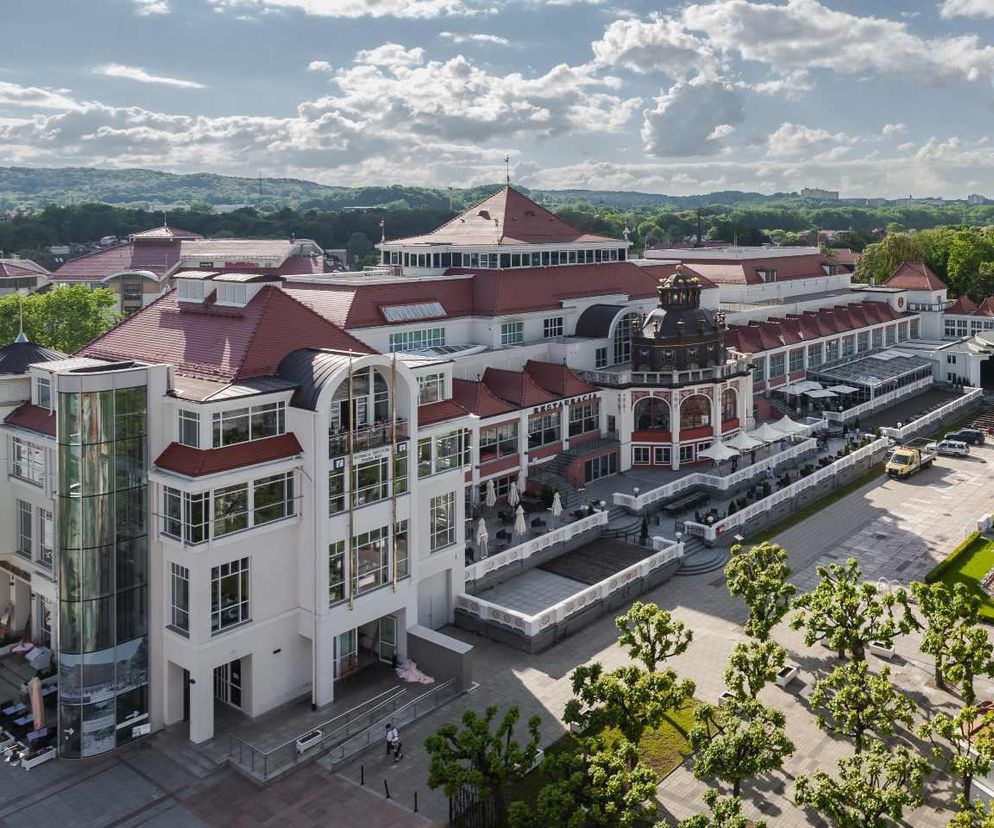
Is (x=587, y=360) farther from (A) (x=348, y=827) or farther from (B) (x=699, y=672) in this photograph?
(A) (x=348, y=827)

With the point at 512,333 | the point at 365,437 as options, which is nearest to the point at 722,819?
the point at 365,437

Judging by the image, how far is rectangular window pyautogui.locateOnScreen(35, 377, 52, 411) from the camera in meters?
32.3

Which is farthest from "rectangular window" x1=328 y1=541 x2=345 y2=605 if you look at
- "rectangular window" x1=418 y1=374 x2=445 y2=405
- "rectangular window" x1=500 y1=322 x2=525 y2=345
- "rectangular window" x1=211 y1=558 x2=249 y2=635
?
"rectangular window" x1=500 y1=322 x2=525 y2=345

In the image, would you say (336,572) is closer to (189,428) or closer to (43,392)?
(189,428)

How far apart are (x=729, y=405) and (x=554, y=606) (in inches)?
1129

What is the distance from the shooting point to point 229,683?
102 feet

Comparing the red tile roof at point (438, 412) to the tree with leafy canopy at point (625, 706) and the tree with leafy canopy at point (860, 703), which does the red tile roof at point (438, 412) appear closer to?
the tree with leafy canopy at point (625, 706)

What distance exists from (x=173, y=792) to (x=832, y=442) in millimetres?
53275

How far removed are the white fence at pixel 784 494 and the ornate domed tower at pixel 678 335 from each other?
10.1 meters

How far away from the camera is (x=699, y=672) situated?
32844 millimetres

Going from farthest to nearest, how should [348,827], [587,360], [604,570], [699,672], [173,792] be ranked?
[587,360] < [604,570] < [699,672] < [173,792] < [348,827]

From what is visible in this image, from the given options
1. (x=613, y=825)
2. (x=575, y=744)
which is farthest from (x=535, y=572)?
(x=613, y=825)

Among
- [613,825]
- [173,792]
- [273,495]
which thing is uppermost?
[273,495]

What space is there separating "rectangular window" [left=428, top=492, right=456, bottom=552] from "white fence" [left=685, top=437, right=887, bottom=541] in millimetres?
15499
